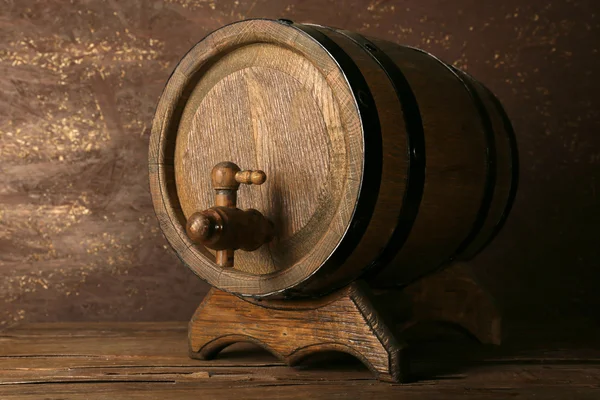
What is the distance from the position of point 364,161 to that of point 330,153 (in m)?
0.11

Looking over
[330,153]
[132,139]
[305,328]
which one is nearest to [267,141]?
[330,153]

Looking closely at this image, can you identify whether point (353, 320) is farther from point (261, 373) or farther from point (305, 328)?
point (261, 373)

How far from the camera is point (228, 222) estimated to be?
5.05 ft

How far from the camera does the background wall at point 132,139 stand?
94.0 inches

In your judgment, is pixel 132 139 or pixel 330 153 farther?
pixel 132 139

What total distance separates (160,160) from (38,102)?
90 cm

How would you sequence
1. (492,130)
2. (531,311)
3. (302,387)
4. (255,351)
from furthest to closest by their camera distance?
(531,311)
(255,351)
(492,130)
(302,387)

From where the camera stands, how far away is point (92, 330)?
2264mm

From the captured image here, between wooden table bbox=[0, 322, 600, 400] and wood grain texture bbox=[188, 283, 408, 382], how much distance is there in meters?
0.04

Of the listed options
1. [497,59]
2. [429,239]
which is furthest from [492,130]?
[497,59]

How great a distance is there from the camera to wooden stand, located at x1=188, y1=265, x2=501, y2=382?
1.54 metres

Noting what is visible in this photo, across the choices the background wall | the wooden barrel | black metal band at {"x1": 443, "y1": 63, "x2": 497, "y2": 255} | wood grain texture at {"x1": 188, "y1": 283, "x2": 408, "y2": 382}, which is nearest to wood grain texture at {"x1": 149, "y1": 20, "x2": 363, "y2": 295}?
the wooden barrel

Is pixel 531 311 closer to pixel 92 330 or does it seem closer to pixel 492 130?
pixel 492 130

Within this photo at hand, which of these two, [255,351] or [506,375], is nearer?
[506,375]
